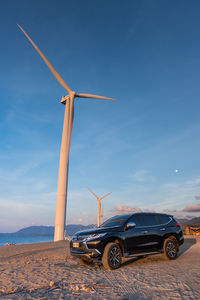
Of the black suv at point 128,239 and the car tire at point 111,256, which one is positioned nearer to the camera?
the car tire at point 111,256

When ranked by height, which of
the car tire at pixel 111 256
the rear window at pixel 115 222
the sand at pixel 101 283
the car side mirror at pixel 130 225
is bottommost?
the sand at pixel 101 283

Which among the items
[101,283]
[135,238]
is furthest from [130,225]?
[101,283]

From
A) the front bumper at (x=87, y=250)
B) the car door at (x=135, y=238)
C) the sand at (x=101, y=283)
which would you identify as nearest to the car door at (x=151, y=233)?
the car door at (x=135, y=238)

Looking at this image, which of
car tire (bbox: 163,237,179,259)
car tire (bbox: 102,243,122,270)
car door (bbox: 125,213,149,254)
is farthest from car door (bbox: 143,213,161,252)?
car tire (bbox: 102,243,122,270)

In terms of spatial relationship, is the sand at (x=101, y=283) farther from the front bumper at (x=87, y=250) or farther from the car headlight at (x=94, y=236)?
the car headlight at (x=94, y=236)

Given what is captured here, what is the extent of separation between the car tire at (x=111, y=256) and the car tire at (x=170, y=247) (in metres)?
2.31

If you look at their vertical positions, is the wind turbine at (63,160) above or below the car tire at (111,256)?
above

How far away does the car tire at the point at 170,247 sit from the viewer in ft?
29.2

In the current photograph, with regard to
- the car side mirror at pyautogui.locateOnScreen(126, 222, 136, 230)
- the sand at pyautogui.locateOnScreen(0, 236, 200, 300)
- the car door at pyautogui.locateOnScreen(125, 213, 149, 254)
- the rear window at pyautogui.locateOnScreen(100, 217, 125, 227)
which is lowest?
the sand at pyautogui.locateOnScreen(0, 236, 200, 300)

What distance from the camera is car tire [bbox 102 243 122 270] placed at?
7.16 m

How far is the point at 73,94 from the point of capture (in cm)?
2559

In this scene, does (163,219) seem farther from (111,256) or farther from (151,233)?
(111,256)

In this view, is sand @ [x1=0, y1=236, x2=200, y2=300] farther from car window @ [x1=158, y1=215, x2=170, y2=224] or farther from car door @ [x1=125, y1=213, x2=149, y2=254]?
car window @ [x1=158, y1=215, x2=170, y2=224]

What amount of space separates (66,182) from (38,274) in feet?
44.0
